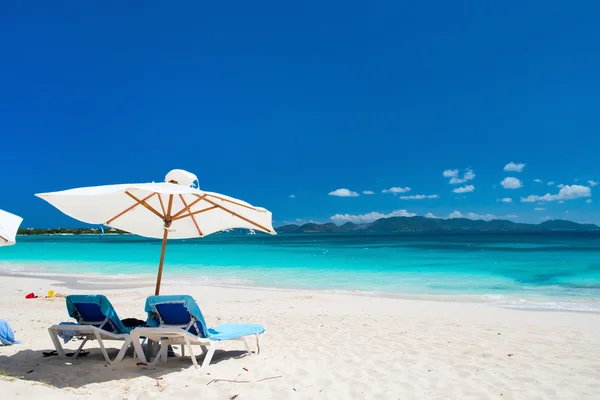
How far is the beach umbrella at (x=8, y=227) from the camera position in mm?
4098

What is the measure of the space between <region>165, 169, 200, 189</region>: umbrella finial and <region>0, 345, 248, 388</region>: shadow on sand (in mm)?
2082

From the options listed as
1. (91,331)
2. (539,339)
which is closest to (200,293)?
(91,331)

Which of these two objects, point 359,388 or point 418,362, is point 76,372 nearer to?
point 359,388

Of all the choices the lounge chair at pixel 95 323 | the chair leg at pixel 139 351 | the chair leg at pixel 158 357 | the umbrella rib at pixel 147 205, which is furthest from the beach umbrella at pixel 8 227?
the chair leg at pixel 158 357

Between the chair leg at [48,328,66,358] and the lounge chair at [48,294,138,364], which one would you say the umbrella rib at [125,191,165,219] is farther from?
the chair leg at [48,328,66,358]

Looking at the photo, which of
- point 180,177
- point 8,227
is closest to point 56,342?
point 8,227

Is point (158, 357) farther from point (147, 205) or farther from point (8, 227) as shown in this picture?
point (8, 227)

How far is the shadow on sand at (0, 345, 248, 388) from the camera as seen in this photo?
4.22 meters

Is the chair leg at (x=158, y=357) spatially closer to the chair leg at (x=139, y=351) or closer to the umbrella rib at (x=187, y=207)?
the chair leg at (x=139, y=351)

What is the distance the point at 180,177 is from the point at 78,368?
2.36 metres

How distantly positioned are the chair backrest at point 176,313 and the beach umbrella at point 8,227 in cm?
145

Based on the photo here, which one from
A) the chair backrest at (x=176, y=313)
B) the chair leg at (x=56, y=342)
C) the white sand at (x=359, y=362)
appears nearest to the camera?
the white sand at (x=359, y=362)

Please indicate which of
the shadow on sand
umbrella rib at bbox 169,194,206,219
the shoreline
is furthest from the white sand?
umbrella rib at bbox 169,194,206,219

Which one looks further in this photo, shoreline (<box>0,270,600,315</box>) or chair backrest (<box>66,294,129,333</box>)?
shoreline (<box>0,270,600,315</box>)
